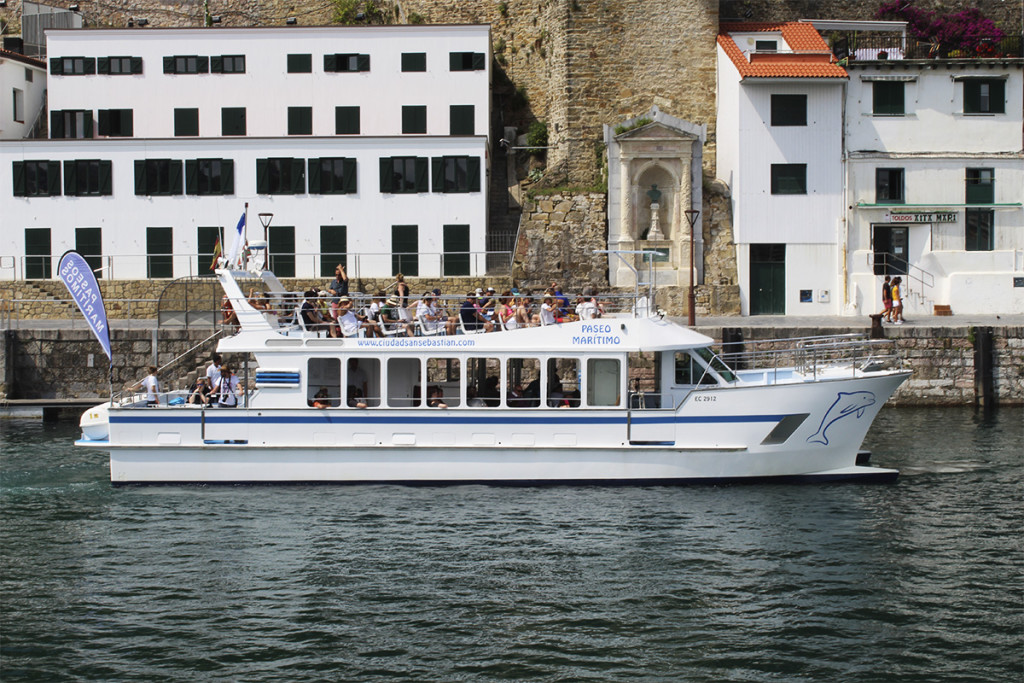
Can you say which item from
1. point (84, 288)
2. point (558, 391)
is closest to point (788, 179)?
point (558, 391)

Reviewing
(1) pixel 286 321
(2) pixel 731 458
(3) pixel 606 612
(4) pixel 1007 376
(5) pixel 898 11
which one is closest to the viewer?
(3) pixel 606 612

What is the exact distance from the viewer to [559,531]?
1903 centimetres

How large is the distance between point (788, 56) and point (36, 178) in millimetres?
25676

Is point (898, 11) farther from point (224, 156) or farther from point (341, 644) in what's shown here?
point (341, 644)

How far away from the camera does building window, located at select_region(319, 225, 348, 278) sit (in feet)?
134

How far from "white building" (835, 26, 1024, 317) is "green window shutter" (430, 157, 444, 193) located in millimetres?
13403

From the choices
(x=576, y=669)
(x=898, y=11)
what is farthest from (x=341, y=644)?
(x=898, y=11)

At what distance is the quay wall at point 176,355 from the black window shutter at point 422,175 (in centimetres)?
1092

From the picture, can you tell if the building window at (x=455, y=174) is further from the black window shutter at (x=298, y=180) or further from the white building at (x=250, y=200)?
the black window shutter at (x=298, y=180)

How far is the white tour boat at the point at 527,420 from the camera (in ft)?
70.4

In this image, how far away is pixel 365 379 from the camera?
22.7m

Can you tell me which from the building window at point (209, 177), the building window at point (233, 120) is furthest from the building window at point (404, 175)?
the building window at point (233, 120)

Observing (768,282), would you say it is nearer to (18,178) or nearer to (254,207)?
(254,207)

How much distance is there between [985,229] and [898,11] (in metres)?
11.3
